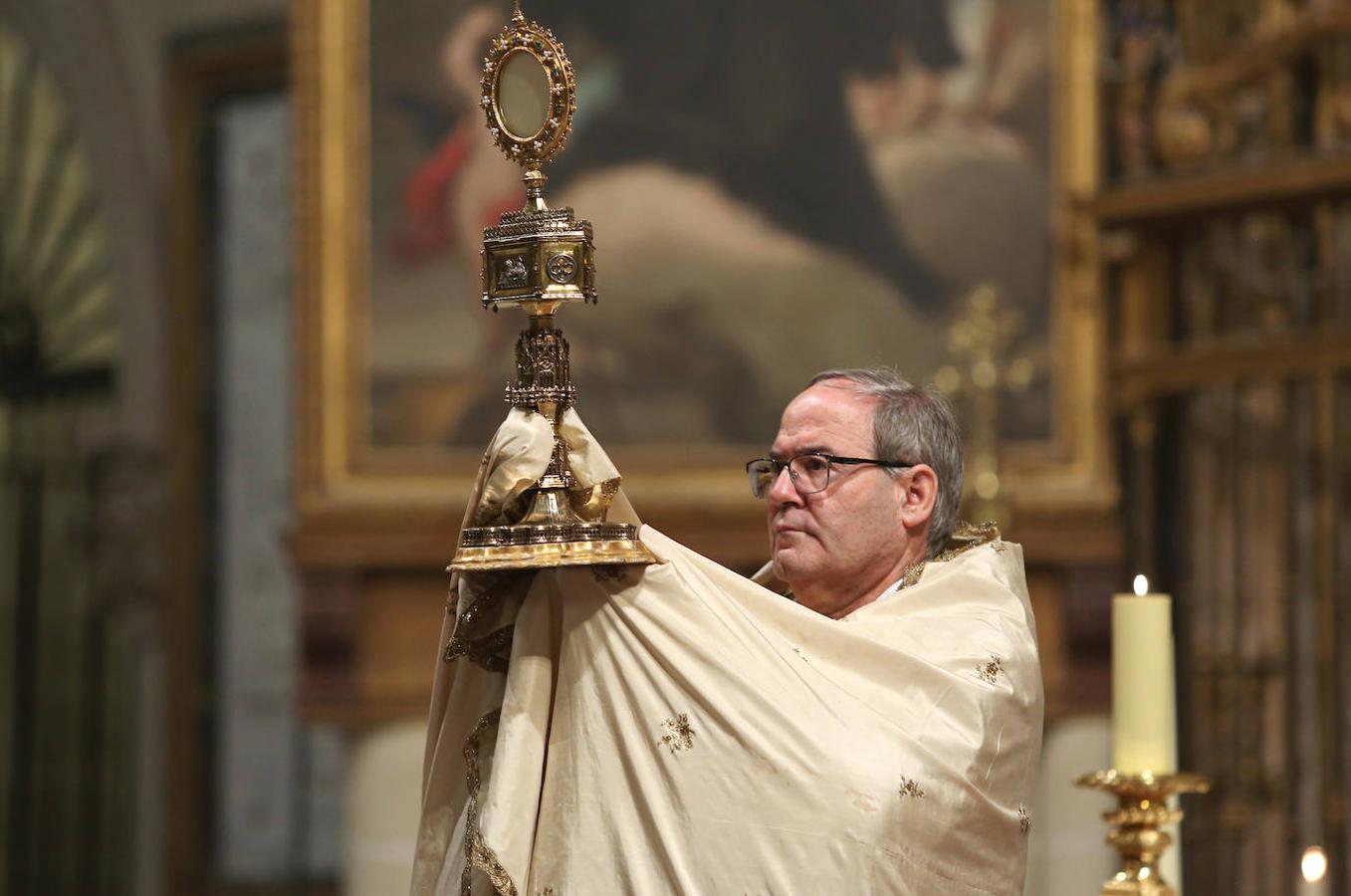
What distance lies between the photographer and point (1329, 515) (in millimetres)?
5770

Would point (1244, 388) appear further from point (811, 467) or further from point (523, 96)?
point (523, 96)

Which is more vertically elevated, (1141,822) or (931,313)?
(931,313)

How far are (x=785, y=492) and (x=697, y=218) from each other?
3655 millimetres

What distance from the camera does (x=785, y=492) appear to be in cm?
322

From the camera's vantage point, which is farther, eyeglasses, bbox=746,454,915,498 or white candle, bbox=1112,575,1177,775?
eyeglasses, bbox=746,454,915,498

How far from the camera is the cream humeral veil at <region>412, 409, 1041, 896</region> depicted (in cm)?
272

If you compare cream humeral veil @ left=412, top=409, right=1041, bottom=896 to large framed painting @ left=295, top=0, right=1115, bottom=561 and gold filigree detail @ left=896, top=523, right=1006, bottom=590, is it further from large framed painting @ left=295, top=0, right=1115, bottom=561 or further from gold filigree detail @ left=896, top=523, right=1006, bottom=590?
large framed painting @ left=295, top=0, right=1115, bottom=561

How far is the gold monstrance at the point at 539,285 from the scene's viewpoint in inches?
103

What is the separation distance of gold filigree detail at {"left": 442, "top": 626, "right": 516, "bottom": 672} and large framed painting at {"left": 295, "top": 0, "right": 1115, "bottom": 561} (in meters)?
3.75

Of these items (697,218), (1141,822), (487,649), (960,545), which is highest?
(697,218)

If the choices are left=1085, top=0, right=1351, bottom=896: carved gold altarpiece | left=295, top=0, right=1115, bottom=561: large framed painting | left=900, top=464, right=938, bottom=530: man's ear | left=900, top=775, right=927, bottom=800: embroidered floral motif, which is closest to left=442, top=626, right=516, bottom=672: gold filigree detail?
left=900, top=775, right=927, bottom=800: embroidered floral motif

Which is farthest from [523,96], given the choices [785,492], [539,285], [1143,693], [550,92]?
[1143,693]

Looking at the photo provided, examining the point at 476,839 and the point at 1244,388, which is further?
the point at 1244,388

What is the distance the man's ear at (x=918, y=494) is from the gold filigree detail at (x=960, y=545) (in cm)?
6
